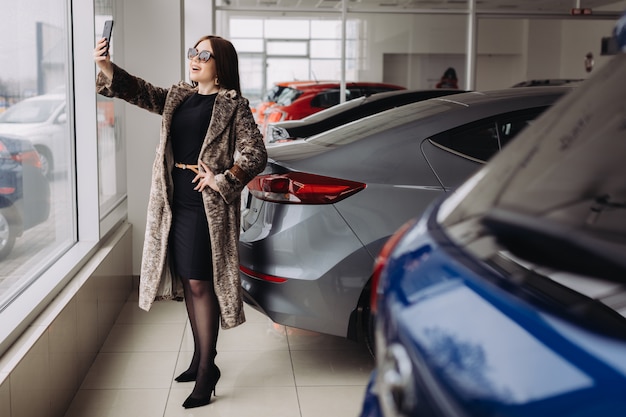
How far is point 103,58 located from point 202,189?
74 centimetres

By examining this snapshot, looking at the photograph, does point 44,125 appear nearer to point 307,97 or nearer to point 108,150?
point 108,150

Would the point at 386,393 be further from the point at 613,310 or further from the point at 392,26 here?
the point at 392,26

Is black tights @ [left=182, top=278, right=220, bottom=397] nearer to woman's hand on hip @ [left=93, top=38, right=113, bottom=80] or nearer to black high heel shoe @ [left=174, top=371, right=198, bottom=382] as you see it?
black high heel shoe @ [left=174, top=371, right=198, bottom=382]

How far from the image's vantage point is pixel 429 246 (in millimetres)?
1141

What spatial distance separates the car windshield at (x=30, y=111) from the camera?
3062mm

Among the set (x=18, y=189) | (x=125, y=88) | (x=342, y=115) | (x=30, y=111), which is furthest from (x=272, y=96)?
(x=18, y=189)

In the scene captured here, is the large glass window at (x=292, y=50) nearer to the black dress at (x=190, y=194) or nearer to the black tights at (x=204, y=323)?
the black dress at (x=190, y=194)

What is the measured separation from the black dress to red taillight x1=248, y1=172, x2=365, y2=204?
35 centimetres

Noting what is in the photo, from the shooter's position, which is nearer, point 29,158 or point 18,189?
point 18,189

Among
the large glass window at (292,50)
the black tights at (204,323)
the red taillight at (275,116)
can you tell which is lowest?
the black tights at (204,323)

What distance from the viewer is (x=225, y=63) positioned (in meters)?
3.48

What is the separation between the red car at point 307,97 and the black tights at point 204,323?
5725 millimetres

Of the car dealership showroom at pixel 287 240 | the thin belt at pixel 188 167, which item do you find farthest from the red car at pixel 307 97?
the thin belt at pixel 188 167

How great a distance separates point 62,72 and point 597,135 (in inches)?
147
